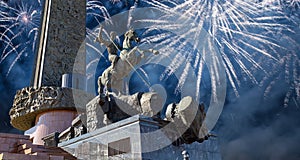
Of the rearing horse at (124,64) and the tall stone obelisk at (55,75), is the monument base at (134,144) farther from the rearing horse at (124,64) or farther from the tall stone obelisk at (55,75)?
the tall stone obelisk at (55,75)

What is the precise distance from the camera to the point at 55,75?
1983cm

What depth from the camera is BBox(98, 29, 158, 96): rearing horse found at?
11.1 meters

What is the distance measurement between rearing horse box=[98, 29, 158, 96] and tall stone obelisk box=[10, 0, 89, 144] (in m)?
7.80

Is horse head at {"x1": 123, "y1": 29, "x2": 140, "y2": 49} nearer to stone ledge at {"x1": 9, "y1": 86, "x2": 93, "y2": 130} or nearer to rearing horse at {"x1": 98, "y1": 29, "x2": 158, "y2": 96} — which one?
rearing horse at {"x1": 98, "y1": 29, "x2": 158, "y2": 96}

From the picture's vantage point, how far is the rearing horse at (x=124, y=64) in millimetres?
11068

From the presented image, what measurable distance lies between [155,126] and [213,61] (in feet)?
26.3

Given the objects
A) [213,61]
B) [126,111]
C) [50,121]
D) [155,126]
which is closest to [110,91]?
[126,111]

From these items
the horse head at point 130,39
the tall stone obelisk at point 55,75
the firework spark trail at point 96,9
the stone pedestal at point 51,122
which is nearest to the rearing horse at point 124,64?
the horse head at point 130,39

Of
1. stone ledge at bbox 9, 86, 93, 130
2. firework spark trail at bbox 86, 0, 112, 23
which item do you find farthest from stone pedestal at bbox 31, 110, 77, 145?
firework spark trail at bbox 86, 0, 112, 23

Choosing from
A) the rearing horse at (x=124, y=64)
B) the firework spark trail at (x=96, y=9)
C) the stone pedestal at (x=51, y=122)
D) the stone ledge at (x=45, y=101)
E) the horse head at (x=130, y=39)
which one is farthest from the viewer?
the firework spark trail at (x=96, y=9)

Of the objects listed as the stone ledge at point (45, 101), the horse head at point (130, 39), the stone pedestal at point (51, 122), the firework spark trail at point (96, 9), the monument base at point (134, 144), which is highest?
the firework spark trail at point (96, 9)

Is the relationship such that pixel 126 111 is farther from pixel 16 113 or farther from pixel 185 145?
pixel 16 113

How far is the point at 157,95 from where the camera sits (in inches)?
373

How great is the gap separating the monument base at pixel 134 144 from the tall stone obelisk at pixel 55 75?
31.1 feet
